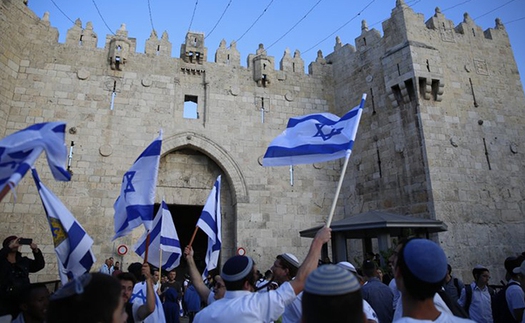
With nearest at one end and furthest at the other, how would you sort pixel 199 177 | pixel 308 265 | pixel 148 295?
pixel 308 265 < pixel 148 295 < pixel 199 177

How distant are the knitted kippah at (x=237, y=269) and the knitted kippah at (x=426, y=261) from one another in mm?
1029

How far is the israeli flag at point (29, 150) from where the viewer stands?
218cm

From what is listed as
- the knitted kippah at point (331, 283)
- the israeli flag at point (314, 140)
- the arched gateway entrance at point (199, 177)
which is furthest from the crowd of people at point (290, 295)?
the arched gateway entrance at point (199, 177)

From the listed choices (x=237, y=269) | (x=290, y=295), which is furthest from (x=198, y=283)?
(x=290, y=295)

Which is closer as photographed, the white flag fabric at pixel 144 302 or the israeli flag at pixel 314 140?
the white flag fabric at pixel 144 302

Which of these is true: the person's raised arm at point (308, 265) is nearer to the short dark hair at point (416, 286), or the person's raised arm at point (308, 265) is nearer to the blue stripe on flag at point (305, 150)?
the short dark hair at point (416, 286)

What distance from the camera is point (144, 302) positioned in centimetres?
369

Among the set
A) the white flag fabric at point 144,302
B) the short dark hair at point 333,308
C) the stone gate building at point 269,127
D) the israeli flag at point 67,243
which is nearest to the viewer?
the short dark hair at point 333,308

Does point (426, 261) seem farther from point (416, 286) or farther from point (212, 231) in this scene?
point (212, 231)

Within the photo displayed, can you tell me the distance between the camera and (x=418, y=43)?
11469 millimetres

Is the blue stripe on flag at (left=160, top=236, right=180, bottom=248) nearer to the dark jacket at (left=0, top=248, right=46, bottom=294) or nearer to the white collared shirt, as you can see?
the dark jacket at (left=0, top=248, right=46, bottom=294)

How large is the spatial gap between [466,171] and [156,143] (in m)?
9.93

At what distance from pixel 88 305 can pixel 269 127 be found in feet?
38.6

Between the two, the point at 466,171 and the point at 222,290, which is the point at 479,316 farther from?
the point at 466,171
